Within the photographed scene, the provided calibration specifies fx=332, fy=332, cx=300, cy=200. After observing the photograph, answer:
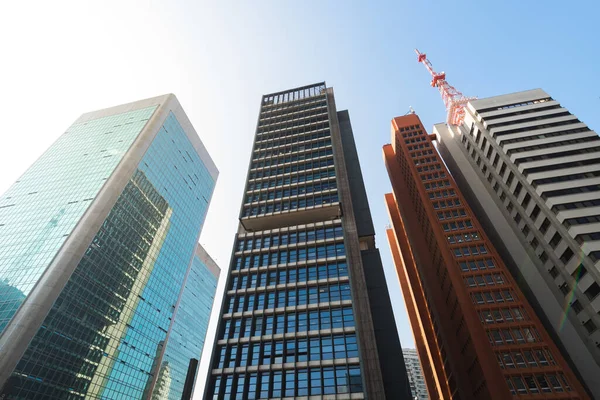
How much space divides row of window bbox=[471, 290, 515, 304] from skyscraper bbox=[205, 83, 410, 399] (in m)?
16.2

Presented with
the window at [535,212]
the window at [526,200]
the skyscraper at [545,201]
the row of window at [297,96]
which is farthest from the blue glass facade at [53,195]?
the window at [535,212]

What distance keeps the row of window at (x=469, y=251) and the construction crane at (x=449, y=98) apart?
44568 millimetres

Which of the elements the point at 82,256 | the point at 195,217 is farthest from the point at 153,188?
the point at 82,256

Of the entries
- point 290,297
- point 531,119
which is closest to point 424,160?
point 531,119

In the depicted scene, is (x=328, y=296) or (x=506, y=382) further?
(x=328, y=296)

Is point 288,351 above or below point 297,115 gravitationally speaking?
below

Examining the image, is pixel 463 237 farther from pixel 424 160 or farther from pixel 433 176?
pixel 424 160

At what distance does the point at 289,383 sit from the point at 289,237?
2354 cm

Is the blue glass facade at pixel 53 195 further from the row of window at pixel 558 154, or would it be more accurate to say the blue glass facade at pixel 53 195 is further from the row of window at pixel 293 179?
the row of window at pixel 558 154

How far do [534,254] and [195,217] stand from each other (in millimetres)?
100905

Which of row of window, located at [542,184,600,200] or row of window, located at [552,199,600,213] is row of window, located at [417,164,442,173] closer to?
row of window, located at [542,184,600,200]

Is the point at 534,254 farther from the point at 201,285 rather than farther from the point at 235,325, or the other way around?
the point at 201,285

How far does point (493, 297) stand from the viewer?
170 feet

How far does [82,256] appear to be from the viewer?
71.0 m
